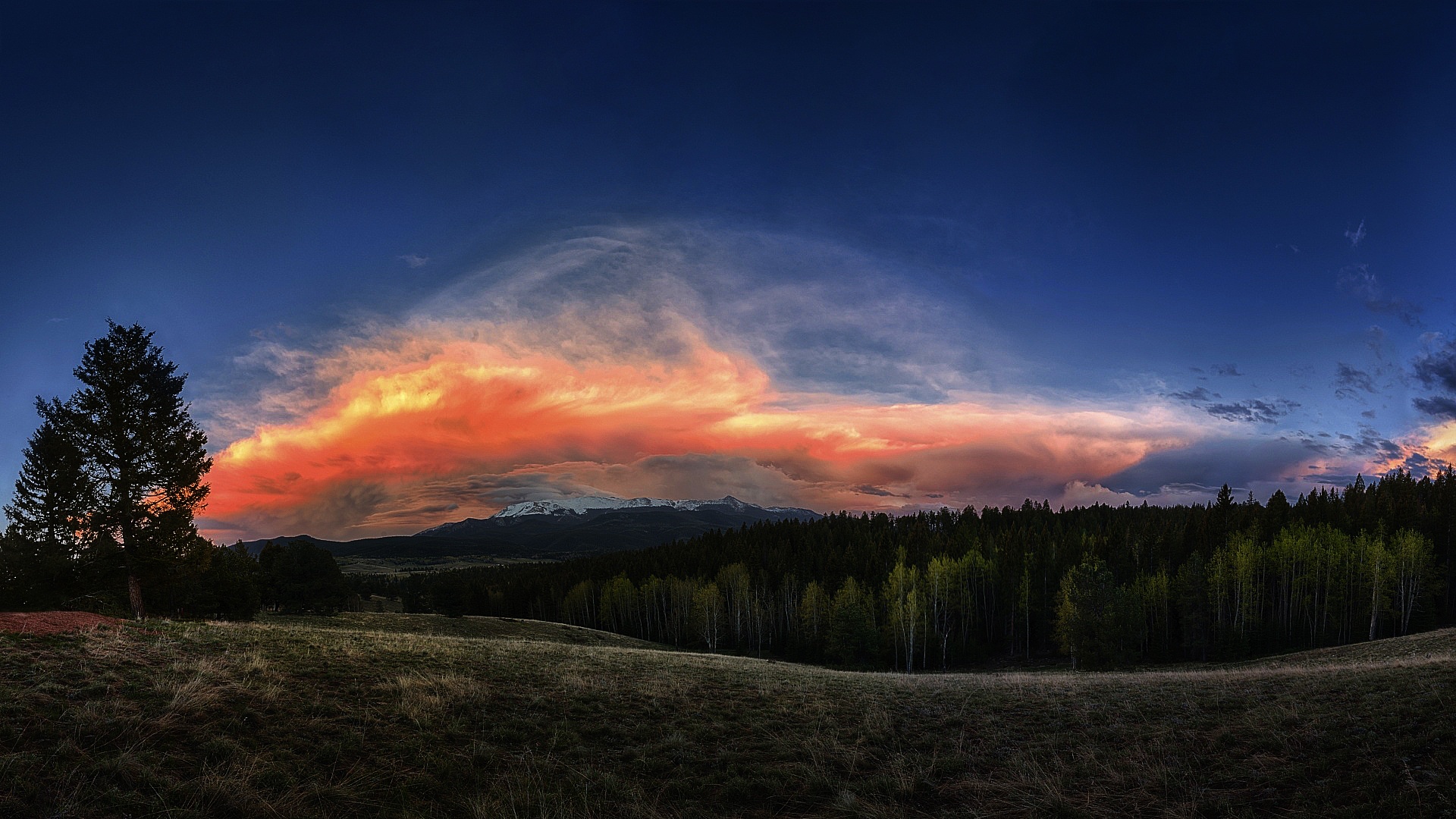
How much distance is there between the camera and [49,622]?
14688mm

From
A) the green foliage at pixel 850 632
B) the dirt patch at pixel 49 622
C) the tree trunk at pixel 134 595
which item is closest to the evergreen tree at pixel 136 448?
the tree trunk at pixel 134 595

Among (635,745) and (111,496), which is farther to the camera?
(111,496)

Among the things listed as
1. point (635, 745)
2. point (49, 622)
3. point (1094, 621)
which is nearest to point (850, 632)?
point (1094, 621)

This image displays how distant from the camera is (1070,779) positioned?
8875mm

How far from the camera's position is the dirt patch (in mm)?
13805

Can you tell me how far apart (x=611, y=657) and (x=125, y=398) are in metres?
25.1

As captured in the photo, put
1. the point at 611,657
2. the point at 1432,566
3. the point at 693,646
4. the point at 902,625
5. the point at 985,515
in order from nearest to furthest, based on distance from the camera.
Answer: the point at 611,657 < the point at 902,625 < the point at 1432,566 < the point at 693,646 < the point at 985,515

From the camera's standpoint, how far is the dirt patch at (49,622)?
45.3 ft

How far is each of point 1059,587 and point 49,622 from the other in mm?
86408

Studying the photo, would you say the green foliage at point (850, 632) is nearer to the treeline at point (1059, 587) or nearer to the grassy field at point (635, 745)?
the treeline at point (1059, 587)

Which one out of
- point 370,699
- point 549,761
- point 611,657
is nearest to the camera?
point 549,761

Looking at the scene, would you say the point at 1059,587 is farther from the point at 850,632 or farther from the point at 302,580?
the point at 302,580

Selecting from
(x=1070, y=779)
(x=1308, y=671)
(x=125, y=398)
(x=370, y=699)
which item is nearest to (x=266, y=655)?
(x=370, y=699)

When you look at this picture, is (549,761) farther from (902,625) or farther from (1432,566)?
(1432,566)
